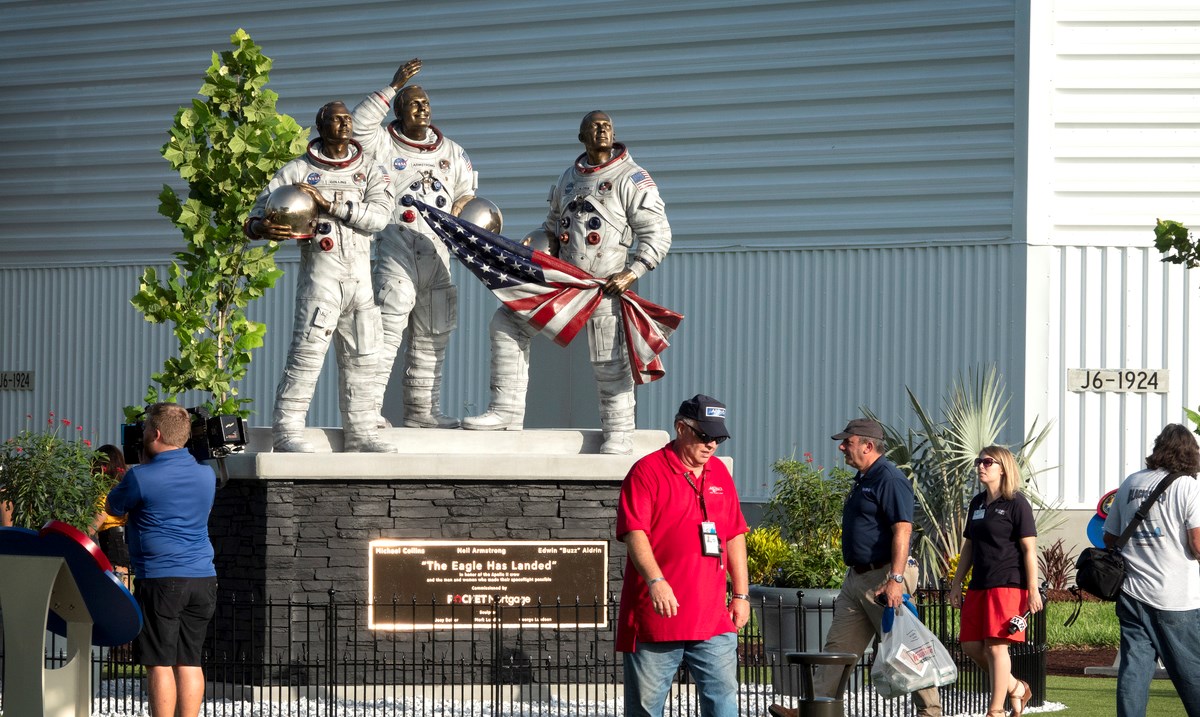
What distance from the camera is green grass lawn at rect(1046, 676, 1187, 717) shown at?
441 inches

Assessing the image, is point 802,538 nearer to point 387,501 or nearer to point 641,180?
point 641,180

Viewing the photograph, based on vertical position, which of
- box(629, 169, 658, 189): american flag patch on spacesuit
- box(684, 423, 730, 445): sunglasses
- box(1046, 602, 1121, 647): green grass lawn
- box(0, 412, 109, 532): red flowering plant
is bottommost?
box(1046, 602, 1121, 647): green grass lawn

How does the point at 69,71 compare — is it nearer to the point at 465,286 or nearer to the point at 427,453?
the point at 465,286

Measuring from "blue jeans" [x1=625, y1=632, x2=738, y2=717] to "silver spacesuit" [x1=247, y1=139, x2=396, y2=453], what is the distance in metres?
4.38

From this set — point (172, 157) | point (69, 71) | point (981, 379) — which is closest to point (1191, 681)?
point (172, 157)

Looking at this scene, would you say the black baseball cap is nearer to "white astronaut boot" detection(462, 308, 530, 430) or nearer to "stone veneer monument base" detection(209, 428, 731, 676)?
"stone veneer monument base" detection(209, 428, 731, 676)

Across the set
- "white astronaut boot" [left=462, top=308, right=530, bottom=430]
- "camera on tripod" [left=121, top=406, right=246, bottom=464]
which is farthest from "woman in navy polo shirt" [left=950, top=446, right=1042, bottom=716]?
"camera on tripod" [left=121, top=406, right=246, bottom=464]

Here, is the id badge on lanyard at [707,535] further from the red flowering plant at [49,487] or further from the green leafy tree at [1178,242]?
the red flowering plant at [49,487]

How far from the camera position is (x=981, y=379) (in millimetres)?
18406

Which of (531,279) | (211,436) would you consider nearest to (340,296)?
(531,279)

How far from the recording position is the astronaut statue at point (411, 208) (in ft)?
38.9

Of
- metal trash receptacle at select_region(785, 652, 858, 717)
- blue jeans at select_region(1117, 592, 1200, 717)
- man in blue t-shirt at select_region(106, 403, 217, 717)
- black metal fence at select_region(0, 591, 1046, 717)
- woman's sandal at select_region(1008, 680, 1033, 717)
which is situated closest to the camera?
metal trash receptacle at select_region(785, 652, 858, 717)

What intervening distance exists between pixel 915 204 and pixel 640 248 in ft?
24.7

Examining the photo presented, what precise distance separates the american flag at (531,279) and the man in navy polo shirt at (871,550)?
2383 millimetres
